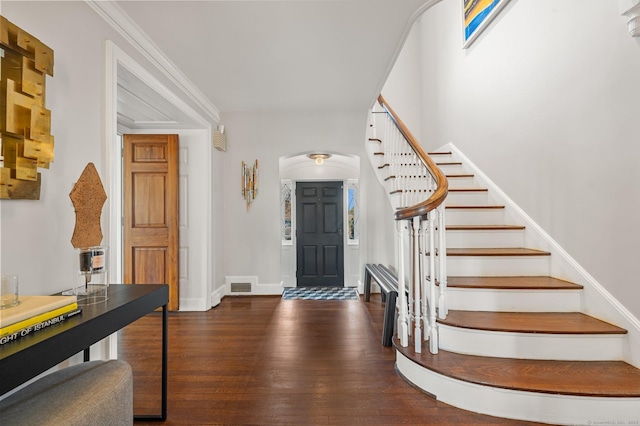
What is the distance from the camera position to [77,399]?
1121 mm

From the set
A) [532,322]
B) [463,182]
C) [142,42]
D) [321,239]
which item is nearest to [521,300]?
[532,322]

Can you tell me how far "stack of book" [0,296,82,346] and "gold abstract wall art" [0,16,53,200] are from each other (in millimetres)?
557

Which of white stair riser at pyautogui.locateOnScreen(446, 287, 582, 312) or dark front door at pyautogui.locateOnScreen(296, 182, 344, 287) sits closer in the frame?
white stair riser at pyautogui.locateOnScreen(446, 287, 582, 312)

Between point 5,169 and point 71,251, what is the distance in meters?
0.58

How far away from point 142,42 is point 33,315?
2.24 m

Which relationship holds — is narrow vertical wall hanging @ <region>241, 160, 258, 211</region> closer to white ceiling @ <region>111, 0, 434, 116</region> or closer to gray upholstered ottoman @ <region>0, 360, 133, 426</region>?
white ceiling @ <region>111, 0, 434, 116</region>

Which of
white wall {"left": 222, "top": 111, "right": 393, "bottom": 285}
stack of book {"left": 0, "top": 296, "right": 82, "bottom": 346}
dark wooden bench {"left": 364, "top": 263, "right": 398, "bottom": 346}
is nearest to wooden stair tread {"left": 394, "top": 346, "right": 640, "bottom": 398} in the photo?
dark wooden bench {"left": 364, "top": 263, "right": 398, "bottom": 346}

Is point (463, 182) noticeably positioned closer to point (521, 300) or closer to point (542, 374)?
point (521, 300)

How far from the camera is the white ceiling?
A: 2.16m

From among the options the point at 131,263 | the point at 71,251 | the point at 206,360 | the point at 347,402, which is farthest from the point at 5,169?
Result: the point at 131,263

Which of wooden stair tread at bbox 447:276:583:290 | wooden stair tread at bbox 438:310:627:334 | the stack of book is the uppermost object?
the stack of book

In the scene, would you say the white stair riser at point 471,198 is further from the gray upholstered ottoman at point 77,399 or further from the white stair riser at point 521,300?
the gray upholstered ottoman at point 77,399

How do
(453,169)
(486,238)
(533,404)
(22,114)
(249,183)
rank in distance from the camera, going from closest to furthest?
(22,114) → (533,404) → (486,238) → (453,169) → (249,183)

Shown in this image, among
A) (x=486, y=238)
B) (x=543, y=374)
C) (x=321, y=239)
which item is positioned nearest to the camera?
(x=543, y=374)
